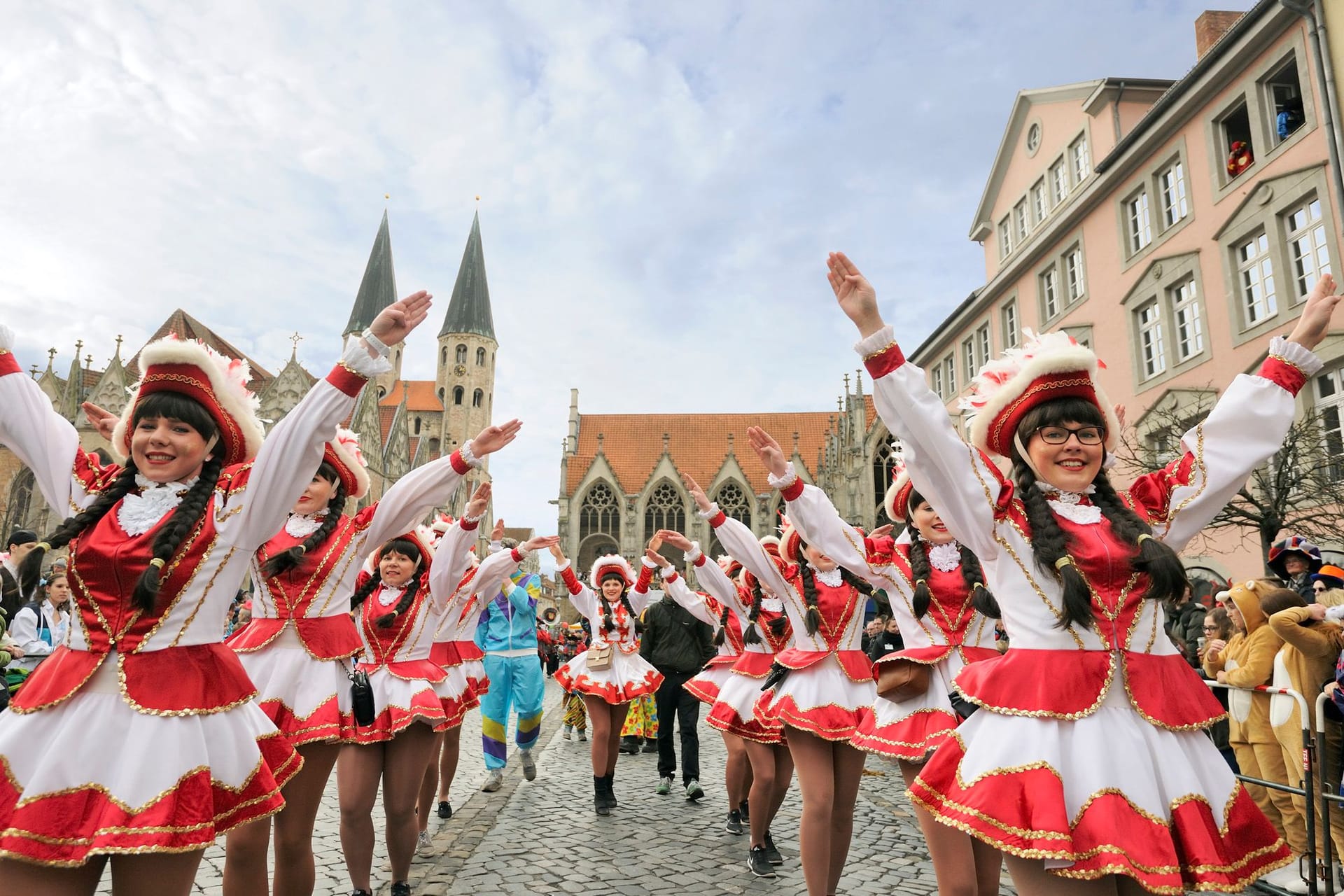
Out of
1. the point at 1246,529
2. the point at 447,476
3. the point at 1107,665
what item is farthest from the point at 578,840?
the point at 1246,529

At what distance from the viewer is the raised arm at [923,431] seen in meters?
2.62

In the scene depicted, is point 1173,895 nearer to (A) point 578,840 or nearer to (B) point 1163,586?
(B) point 1163,586

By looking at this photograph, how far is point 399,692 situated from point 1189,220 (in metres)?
19.0

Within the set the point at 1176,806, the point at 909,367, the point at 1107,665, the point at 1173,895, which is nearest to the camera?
the point at 1173,895

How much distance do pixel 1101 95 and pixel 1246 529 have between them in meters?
11.8

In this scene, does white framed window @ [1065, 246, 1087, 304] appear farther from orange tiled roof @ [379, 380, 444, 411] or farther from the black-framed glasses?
orange tiled roof @ [379, 380, 444, 411]

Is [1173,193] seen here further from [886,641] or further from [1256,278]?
[886,641]

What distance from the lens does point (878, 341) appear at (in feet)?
8.76

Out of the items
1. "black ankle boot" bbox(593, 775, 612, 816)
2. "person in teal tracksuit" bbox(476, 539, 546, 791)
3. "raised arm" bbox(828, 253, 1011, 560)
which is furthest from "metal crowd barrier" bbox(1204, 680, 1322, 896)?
"person in teal tracksuit" bbox(476, 539, 546, 791)

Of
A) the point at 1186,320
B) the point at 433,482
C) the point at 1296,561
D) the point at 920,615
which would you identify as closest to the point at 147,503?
the point at 433,482

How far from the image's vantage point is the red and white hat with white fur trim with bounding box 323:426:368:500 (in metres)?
4.26

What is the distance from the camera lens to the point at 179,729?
2.53 m

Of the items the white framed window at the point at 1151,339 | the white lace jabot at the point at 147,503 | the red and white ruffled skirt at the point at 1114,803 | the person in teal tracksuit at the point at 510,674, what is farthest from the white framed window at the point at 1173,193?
the white lace jabot at the point at 147,503

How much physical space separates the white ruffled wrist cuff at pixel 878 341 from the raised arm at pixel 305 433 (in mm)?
1539
